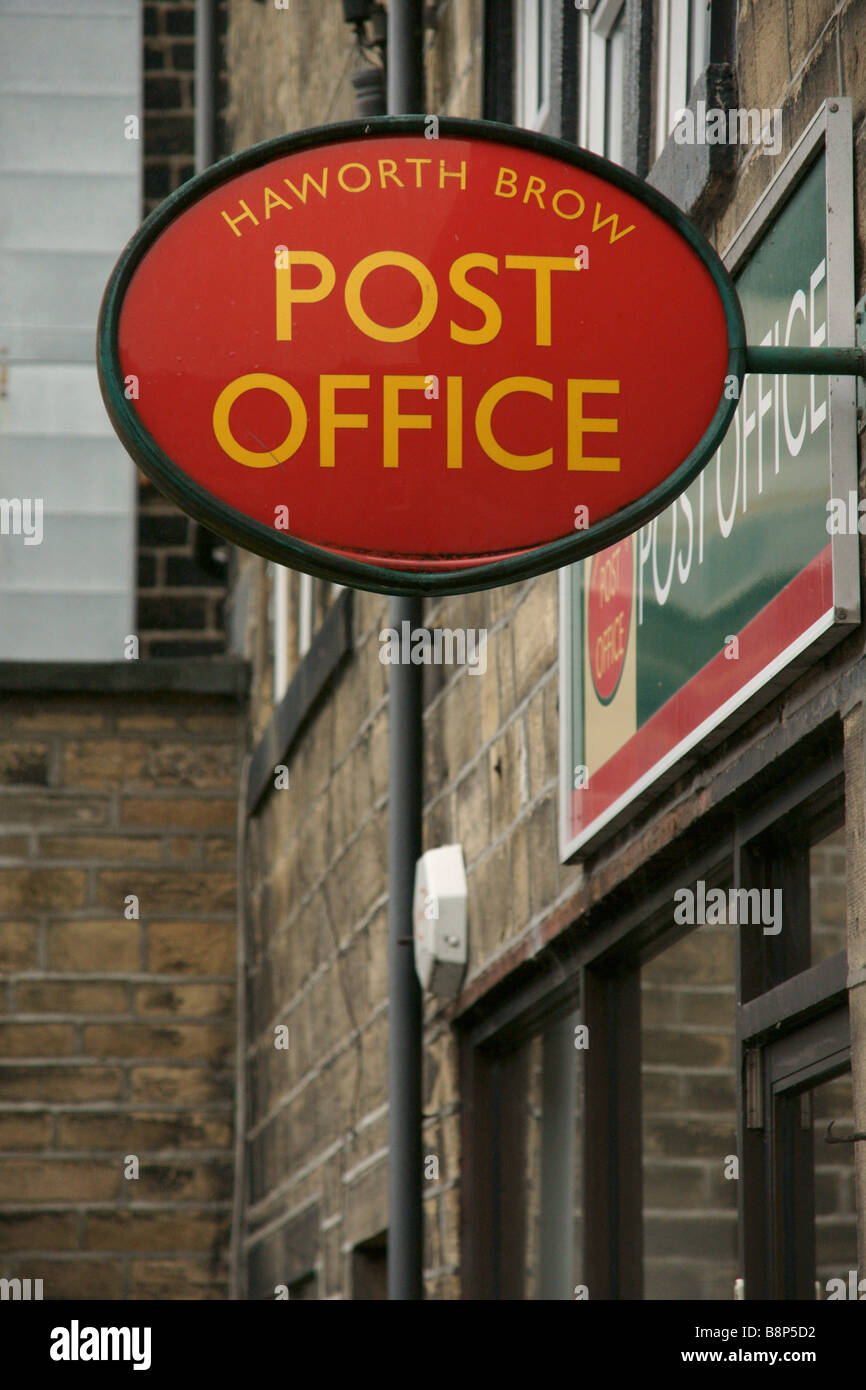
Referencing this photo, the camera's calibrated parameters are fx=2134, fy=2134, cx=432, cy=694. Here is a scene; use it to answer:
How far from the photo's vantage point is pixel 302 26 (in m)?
8.69

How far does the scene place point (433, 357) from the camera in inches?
118

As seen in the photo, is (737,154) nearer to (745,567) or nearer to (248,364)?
(745,567)

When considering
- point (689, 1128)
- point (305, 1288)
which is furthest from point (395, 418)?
point (305, 1288)

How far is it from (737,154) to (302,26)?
5181 millimetres

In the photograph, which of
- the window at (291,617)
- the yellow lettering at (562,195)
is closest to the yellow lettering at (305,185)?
the yellow lettering at (562,195)

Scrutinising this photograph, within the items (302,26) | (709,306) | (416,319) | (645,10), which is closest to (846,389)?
(709,306)

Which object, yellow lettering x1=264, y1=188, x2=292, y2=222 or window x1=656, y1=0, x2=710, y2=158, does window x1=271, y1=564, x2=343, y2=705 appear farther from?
yellow lettering x1=264, y1=188, x2=292, y2=222

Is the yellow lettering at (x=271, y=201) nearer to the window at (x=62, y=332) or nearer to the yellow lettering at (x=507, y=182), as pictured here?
the yellow lettering at (x=507, y=182)

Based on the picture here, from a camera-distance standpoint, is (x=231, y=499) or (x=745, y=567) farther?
(x=745, y=567)

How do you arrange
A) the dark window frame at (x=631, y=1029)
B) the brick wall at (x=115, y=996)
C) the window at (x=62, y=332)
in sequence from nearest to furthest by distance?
the dark window frame at (x=631, y=1029) → the brick wall at (x=115, y=996) → the window at (x=62, y=332)

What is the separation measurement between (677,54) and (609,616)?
1182 mm

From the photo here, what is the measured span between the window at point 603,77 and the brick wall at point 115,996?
5459 mm

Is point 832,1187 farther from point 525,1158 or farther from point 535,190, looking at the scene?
point 535,190

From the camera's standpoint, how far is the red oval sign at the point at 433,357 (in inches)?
117
